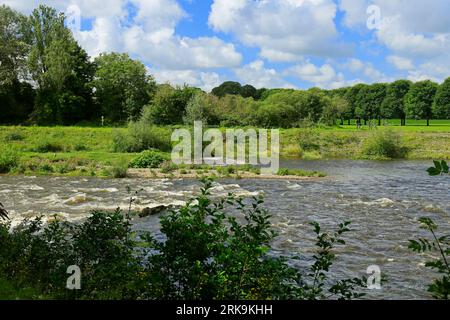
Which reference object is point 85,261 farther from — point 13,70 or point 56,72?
point 13,70

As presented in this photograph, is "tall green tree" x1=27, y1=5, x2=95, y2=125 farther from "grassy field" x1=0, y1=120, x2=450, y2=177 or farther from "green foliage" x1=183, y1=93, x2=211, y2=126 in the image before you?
"green foliage" x1=183, y1=93, x2=211, y2=126

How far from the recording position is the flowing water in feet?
49.3

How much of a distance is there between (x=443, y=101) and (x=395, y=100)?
43.2 ft

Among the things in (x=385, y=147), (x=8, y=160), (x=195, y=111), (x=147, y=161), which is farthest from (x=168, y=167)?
(x=385, y=147)

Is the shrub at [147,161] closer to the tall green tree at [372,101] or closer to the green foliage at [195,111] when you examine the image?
the green foliage at [195,111]

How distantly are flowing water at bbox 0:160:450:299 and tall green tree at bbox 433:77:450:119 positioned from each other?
56079 millimetres

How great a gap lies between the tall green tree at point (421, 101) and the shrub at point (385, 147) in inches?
1663

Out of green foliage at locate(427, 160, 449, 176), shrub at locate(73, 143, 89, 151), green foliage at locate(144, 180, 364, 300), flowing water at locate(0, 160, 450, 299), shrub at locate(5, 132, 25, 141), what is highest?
green foliage at locate(427, 160, 449, 176)

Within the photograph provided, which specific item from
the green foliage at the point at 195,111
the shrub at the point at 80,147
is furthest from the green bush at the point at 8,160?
the green foliage at the point at 195,111

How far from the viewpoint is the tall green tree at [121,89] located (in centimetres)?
7425

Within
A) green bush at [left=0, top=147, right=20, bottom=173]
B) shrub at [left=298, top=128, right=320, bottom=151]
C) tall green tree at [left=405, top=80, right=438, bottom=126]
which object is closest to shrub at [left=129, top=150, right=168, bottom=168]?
green bush at [left=0, top=147, right=20, bottom=173]
